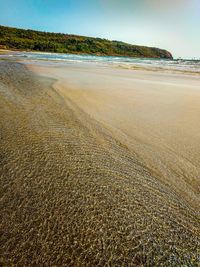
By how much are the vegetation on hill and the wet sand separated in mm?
57652

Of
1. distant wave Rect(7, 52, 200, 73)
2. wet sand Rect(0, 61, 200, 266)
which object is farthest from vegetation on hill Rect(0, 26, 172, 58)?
wet sand Rect(0, 61, 200, 266)

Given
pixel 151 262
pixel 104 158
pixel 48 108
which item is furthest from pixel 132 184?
pixel 48 108

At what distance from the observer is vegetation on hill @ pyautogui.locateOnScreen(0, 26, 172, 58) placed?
57.8m

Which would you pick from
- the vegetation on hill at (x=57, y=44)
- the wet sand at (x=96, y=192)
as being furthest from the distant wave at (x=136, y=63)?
the vegetation on hill at (x=57, y=44)

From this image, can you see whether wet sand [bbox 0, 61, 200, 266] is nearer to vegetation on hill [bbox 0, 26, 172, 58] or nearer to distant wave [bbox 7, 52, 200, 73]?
distant wave [bbox 7, 52, 200, 73]

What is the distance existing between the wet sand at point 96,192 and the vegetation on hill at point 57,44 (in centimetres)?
5765

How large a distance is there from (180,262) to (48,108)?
259 centimetres

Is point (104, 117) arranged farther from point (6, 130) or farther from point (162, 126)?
point (6, 130)

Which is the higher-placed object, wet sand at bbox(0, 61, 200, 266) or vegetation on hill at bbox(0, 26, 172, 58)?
vegetation on hill at bbox(0, 26, 172, 58)

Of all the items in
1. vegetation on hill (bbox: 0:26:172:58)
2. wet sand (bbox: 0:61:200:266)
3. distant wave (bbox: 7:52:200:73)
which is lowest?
wet sand (bbox: 0:61:200:266)

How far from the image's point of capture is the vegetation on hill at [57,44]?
57831 millimetres

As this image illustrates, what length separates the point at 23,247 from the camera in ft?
2.88

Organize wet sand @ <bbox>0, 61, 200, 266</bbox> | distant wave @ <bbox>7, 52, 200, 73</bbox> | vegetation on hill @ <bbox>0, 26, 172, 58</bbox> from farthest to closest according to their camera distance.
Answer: vegetation on hill @ <bbox>0, 26, 172, 58</bbox> → distant wave @ <bbox>7, 52, 200, 73</bbox> → wet sand @ <bbox>0, 61, 200, 266</bbox>

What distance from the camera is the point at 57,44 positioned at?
67.1 meters
